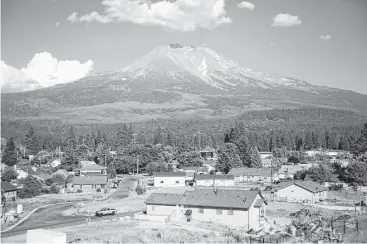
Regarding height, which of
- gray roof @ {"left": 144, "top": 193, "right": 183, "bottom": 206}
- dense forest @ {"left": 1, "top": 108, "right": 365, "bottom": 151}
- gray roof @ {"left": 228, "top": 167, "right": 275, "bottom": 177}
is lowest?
gray roof @ {"left": 228, "top": 167, "right": 275, "bottom": 177}

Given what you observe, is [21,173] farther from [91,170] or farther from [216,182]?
[216,182]

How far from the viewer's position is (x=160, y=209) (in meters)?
35.1

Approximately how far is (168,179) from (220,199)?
26590mm

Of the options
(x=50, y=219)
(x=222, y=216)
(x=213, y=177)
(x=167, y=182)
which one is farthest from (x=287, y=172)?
(x=50, y=219)

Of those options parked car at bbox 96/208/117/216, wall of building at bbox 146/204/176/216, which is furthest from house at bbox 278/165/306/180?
parked car at bbox 96/208/117/216

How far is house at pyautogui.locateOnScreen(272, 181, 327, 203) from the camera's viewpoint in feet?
149

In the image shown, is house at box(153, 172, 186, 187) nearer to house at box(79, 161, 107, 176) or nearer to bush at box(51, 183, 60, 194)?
bush at box(51, 183, 60, 194)

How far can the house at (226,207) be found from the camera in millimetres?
31625

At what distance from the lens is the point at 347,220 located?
32.4 meters

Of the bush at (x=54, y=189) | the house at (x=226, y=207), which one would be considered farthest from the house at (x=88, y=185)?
the house at (x=226, y=207)

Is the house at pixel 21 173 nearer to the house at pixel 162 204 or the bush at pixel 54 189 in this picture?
the bush at pixel 54 189

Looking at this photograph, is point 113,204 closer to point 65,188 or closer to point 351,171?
point 65,188

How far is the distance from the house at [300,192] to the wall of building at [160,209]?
15832 mm

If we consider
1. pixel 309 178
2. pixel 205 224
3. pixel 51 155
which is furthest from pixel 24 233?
pixel 51 155
